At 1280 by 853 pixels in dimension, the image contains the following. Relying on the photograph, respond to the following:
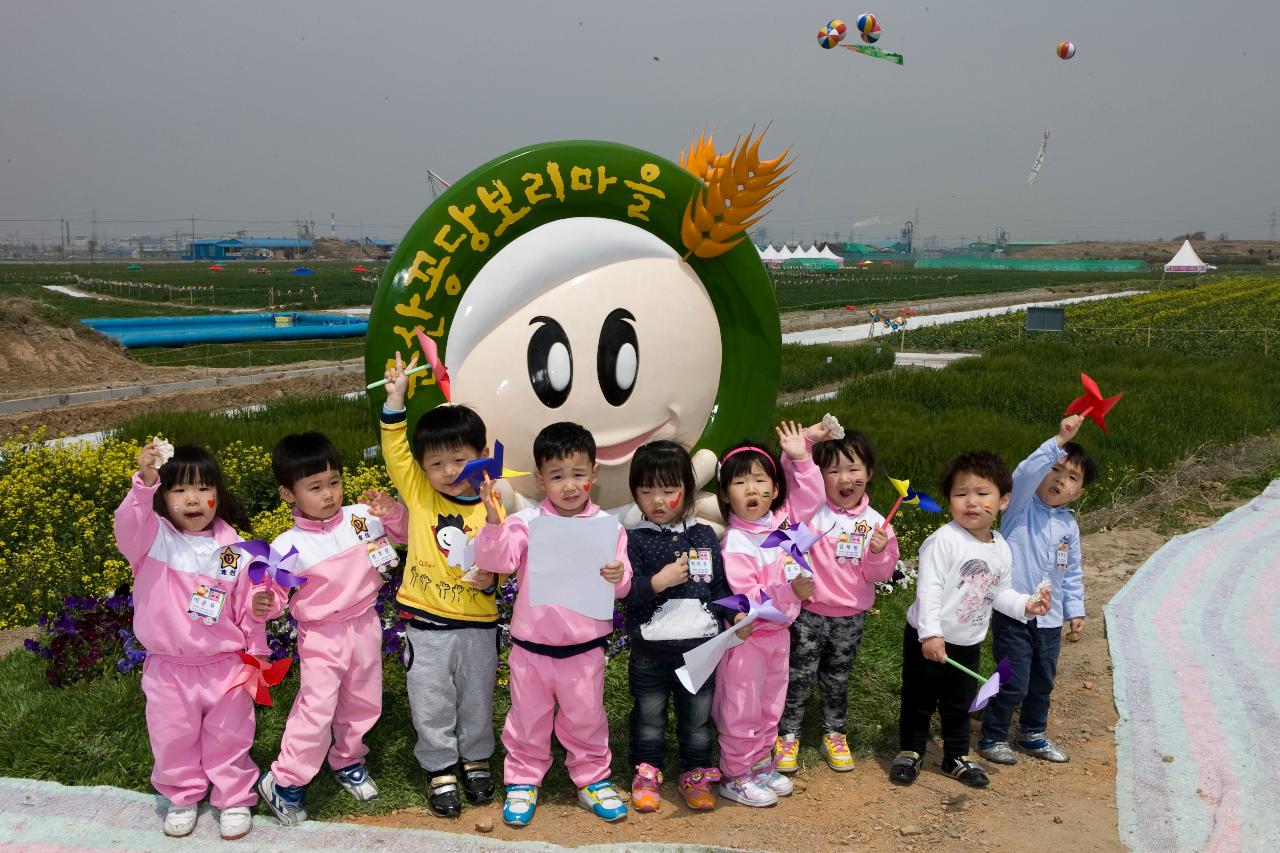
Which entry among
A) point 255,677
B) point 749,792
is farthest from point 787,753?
point 255,677

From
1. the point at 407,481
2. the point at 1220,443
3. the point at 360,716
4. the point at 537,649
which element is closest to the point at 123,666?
the point at 360,716

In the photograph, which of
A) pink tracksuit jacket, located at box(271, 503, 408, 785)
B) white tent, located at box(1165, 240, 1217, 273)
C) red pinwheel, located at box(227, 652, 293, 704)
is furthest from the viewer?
white tent, located at box(1165, 240, 1217, 273)

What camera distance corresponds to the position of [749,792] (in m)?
3.51

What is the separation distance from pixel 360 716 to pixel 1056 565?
8.77ft

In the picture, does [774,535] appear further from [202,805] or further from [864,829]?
[202,805]

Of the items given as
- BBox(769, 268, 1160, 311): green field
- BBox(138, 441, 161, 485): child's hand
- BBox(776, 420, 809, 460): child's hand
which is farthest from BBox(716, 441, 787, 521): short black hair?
BBox(769, 268, 1160, 311): green field

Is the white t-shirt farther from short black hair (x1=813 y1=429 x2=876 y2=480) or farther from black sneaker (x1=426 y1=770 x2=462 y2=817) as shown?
black sneaker (x1=426 y1=770 x2=462 y2=817)

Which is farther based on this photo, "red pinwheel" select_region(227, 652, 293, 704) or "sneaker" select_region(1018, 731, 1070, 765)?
"sneaker" select_region(1018, 731, 1070, 765)

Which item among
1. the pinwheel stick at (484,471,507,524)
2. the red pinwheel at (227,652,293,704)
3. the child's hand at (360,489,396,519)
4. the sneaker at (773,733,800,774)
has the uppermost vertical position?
the pinwheel stick at (484,471,507,524)

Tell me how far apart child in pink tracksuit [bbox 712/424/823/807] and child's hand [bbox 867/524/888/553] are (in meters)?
0.29

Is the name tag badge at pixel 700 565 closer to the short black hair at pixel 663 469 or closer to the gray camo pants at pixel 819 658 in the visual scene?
the short black hair at pixel 663 469

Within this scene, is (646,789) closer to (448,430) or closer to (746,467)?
(746,467)

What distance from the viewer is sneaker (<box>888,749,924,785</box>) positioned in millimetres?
3727

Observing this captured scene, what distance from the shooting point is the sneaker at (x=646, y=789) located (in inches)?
136
